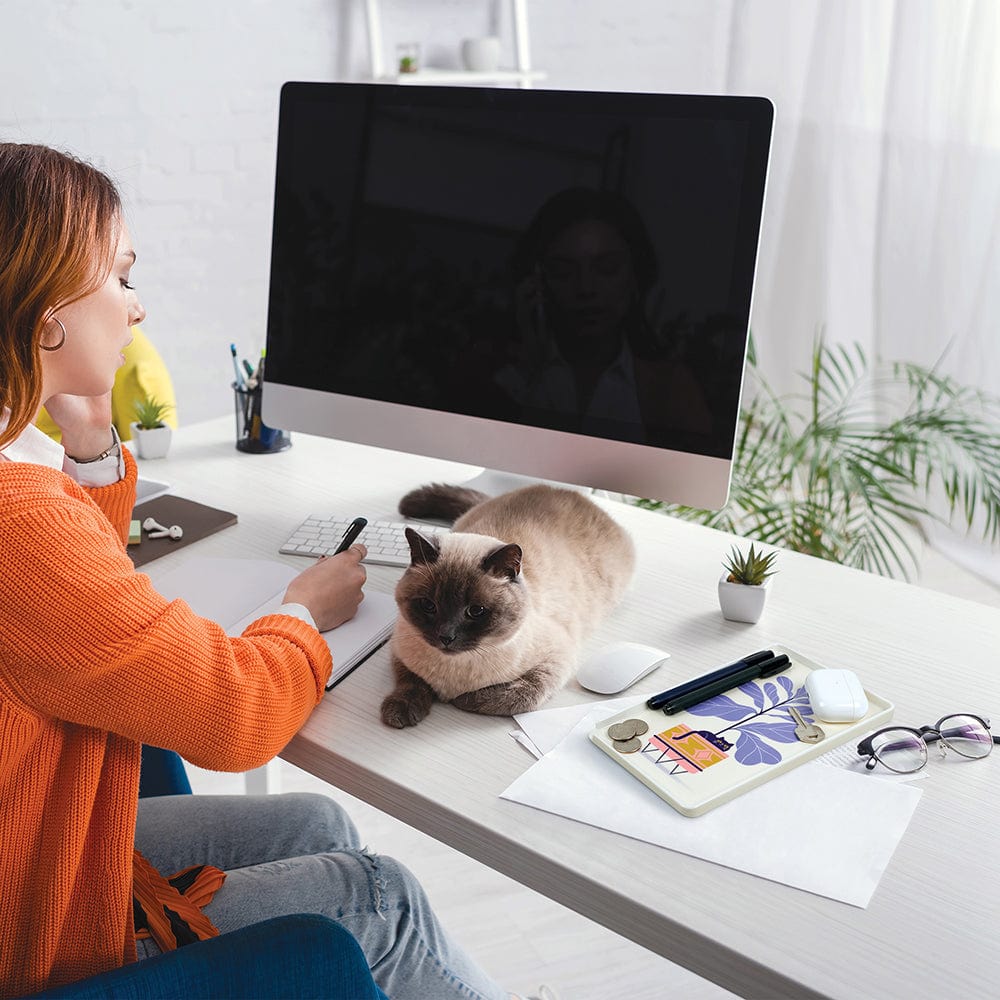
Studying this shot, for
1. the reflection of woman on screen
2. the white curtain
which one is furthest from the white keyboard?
the white curtain

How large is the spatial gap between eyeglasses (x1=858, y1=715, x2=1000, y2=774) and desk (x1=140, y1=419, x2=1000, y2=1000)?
0.02 meters

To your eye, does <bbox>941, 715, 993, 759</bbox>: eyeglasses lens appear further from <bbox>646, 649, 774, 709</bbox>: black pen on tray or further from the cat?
the cat

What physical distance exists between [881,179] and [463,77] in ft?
4.62

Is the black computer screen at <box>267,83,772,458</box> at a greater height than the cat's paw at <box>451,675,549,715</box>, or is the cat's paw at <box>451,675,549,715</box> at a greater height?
the black computer screen at <box>267,83,772,458</box>

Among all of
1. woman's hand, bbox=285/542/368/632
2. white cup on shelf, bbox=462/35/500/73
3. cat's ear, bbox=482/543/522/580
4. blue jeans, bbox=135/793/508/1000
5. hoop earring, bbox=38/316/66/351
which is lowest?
blue jeans, bbox=135/793/508/1000

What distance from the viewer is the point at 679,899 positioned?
2.57 ft

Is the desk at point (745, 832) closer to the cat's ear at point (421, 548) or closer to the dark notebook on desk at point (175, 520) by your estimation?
the dark notebook on desk at point (175, 520)

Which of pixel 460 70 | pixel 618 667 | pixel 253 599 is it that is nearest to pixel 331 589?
pixel 253 599

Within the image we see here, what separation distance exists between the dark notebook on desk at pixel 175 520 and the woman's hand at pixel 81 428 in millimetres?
134

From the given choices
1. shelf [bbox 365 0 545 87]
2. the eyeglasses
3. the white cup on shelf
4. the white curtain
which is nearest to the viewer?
the eyeglasses

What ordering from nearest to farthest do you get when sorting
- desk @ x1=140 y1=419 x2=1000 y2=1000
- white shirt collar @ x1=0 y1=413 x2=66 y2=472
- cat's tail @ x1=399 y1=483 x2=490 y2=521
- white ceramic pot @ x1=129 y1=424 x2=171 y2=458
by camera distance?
desk @ x1=140 y1=419 x2=1000 y2=1000
white shirt collar @ x1=0 y1=413 x2=66 y2=472
cat's tail @ x1=399 y1=483 x2=490 y2=521
white ceramic pot @ x1=129 y1=424 x2=171 y2=458

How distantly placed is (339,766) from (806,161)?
3.02 meters

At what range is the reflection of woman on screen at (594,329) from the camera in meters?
1.20

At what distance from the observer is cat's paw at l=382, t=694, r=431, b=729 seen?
3.26 feet
